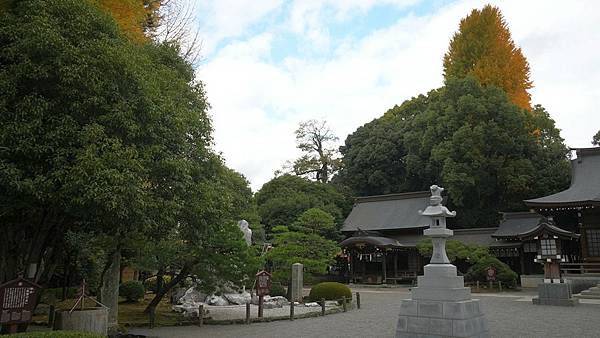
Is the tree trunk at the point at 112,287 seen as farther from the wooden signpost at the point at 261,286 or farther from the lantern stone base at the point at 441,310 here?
the lantern stone base at the point at 441,310

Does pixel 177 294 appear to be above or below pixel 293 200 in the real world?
below

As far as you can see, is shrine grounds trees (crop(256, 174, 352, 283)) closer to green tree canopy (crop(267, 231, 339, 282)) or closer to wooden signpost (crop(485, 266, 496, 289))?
green tree canopy (crop(267, 231, 339, 282))

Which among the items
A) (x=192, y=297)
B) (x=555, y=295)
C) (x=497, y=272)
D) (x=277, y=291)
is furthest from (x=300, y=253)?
(x=497, y=272)

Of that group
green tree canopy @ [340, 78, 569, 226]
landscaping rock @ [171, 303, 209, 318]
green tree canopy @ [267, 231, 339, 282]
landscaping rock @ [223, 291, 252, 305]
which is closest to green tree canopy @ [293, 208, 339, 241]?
green tree canopy @ [267, 231, 339, 282]

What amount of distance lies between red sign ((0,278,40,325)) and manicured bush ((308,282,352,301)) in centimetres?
1337

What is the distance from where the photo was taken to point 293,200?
125ft

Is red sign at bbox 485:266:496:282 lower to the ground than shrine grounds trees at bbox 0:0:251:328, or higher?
lower

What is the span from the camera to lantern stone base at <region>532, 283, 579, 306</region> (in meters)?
18.2

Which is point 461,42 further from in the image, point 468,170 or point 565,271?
point 565,271

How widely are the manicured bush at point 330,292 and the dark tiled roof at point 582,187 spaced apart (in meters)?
12.9

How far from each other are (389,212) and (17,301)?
3345 centimetres

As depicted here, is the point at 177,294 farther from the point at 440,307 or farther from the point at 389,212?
the point at 389,212

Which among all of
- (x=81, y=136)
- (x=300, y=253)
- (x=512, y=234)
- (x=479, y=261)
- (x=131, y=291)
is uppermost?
(x=81, y=136)

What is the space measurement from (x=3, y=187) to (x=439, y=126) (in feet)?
114
